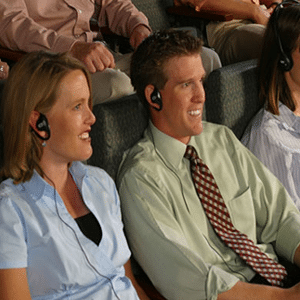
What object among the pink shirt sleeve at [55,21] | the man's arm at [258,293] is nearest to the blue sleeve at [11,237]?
the man's arm at [258,293]

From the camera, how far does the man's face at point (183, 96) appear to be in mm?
1870

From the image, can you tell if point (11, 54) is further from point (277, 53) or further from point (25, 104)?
point (277, 53)

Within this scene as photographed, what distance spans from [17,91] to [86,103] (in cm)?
20

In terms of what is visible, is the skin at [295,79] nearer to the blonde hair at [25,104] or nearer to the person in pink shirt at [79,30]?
the person in pink shirt at [79,30]

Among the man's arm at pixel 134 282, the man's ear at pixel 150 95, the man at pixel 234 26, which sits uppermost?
the man's ear at pixel 150 95

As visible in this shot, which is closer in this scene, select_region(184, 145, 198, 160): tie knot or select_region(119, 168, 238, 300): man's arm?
select_region(119, 168, 238, 300): man's arm

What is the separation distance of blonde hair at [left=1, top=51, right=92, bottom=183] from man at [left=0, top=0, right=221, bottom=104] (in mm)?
602

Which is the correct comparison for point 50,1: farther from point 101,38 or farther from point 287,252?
point 287,252

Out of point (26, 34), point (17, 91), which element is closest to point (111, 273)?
point (17, 91)

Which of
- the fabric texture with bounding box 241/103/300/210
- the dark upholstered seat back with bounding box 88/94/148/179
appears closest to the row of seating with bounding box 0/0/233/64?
the fabric texture with bounding box 241/103/300/210

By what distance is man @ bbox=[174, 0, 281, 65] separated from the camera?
10.3ft

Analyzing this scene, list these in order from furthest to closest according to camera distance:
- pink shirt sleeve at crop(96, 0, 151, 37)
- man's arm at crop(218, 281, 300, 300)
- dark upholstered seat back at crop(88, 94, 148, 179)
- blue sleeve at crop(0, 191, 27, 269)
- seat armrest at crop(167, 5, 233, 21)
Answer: seat armrest at crop(167, 5, 233, 21) → pink shirt sleeve at crop(96, 0, 151, 37) → dark upholstered seat back at crop(88, 94, 148, 179) → man's arm at crop(218, 281, 300, 300) → blue sleeve at crop(0, 191, 27, 269)

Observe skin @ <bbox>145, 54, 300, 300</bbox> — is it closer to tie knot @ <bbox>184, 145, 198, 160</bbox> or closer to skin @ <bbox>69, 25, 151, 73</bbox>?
tie knot @ <bbox>184, 145, 198, 160</bbox>

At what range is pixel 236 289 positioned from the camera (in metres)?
1.70
